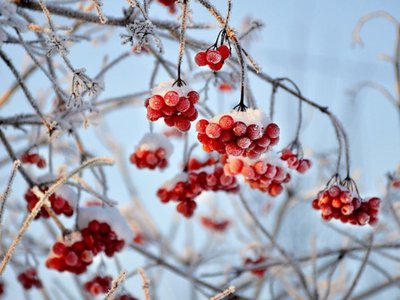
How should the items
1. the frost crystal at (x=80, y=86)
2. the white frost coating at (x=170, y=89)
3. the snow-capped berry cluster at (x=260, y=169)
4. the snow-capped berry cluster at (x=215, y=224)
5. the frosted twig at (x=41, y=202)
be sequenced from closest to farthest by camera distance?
the frosted twig at (x=41, y=202) < the white frost coating at (x=170, y=89) < the frost crystal at (x=80, y=86) < the snow-capped berry cluster at (x=260, y=169) < the snow-capped berry cluster at (x=215, y=224)

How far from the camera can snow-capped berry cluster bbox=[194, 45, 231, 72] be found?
146 centimetres

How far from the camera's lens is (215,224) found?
544cm

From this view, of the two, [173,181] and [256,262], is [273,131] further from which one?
[256,262]

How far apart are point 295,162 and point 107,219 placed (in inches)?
31.1

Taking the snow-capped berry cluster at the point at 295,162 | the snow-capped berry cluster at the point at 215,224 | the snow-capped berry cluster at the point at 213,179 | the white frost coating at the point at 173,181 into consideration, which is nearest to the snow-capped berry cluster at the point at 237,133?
the snow-capped berry cluster at the point at 295,162

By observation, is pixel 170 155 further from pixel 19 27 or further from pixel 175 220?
pixel 175 220

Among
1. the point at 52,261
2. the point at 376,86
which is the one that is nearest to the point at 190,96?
the point at 52,261

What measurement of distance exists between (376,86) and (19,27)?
2364 millimetres

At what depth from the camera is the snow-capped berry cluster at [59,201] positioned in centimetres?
208

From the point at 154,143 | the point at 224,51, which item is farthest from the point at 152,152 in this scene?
the point at 224,51

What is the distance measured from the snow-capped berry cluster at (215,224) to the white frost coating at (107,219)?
132 inches

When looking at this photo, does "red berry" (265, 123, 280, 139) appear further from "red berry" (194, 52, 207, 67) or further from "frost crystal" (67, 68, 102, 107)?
"frost crystal" (67, 68, 102, 107)

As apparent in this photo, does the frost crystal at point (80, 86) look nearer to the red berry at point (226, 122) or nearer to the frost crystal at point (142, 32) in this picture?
the frost crystal at point (142, 32)

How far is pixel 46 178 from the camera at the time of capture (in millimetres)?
2166
